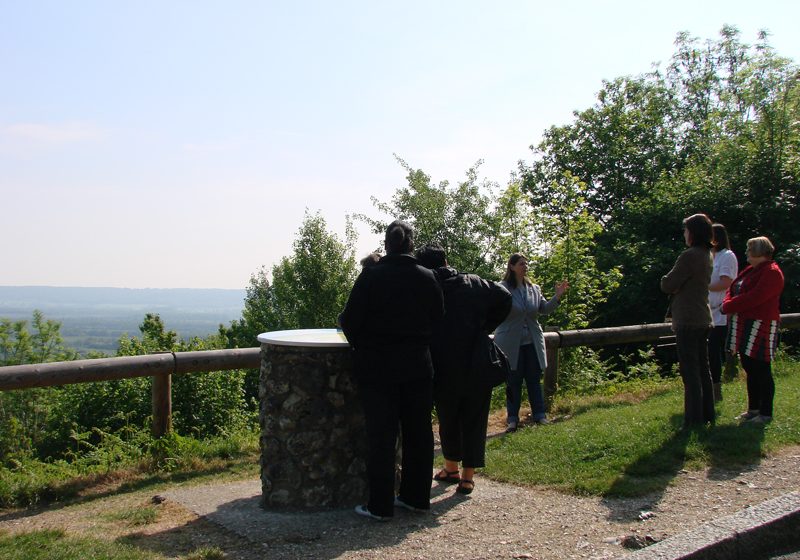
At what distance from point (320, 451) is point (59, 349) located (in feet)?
134

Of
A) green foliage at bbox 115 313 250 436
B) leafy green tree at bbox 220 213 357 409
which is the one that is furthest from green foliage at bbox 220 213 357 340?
green foliage at bbox 115 313 250 436

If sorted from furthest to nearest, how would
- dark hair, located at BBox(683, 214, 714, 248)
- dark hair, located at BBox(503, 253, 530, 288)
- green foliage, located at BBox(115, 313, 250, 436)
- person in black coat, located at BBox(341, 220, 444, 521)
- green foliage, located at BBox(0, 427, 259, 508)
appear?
green foliage, located at BBox(115, 313, 250, 436)
dark hair, located at BBox(503, 253, 530, 288)
dark hair, located at BBox(683, 214, 714, 248)
green foliage, located at BBox(0, 427, 259, 508)
person in black coat, located at BBox(341, 220, 444, 521)

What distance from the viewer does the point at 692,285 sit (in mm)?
6516

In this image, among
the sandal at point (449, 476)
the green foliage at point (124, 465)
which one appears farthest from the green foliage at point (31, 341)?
the sandal at point (449, 476)

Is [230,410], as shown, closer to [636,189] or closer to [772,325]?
[772,325]

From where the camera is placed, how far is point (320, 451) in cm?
495

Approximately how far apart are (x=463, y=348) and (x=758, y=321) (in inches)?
126

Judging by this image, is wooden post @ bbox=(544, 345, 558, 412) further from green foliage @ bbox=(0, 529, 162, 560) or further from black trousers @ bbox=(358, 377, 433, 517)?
green foliage @ bbox=(0, 529, 162, 560)

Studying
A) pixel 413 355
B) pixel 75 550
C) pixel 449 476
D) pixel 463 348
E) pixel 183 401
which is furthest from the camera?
pixel 183 401

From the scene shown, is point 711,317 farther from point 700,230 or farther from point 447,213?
point 447,213

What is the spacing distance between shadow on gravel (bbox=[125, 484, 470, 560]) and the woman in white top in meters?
4.13

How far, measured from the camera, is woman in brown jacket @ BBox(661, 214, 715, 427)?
648 centimetres

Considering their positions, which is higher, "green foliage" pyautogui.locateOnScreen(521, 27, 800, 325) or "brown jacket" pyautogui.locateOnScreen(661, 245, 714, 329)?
"green foliage" pyautogui.locateOnScreen(521, 27, 800, 325)

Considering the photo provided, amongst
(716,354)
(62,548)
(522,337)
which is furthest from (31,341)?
(62,548)
